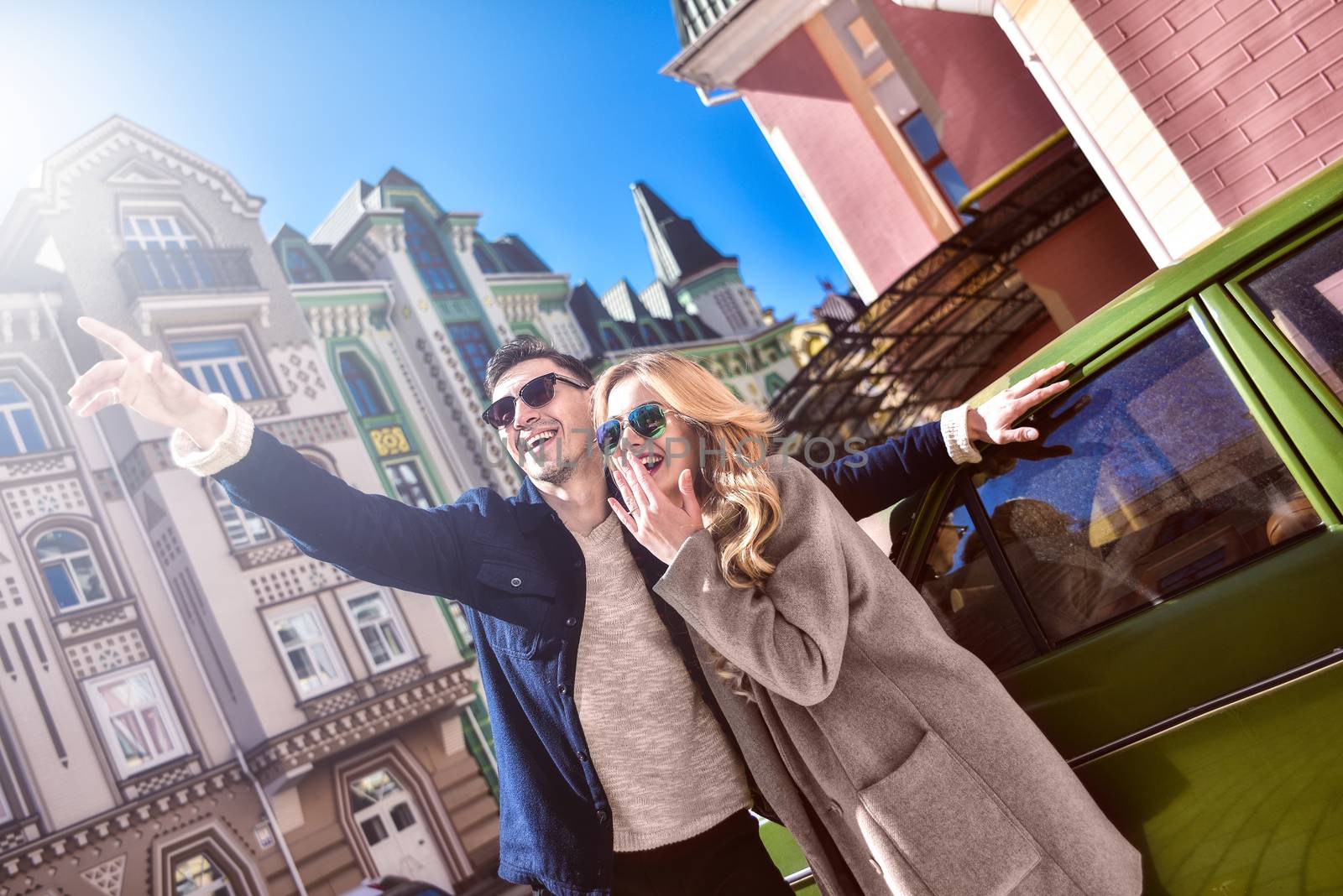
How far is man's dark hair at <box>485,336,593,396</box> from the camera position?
247cm

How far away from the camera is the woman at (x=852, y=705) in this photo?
161cm

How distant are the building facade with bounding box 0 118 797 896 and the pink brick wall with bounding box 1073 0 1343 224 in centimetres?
1006

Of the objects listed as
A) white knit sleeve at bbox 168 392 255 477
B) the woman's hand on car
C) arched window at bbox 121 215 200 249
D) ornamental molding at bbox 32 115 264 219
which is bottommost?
the woman's hand on car

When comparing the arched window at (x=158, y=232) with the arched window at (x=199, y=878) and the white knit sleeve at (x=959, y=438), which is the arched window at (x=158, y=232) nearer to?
the arched window at (x=199, y=878)

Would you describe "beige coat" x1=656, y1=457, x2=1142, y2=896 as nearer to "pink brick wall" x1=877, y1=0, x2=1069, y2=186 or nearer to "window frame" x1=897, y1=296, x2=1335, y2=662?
"window frame" x1=897, y1=296, x2=1335, y2=662

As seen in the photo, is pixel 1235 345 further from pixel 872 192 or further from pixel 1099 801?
pixel 872 192

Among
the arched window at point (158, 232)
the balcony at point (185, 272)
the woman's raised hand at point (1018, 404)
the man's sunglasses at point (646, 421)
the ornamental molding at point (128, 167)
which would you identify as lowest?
the woman's raised hand at point (1018, 404)

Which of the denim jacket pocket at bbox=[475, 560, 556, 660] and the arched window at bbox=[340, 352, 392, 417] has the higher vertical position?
the arched window at bbox=[340, 352, 392, 417]

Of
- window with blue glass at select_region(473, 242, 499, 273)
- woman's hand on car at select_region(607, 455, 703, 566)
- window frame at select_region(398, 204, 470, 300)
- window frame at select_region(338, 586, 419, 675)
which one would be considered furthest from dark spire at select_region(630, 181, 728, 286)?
woman's hand on car at select_region(607, 455, 703, 566)

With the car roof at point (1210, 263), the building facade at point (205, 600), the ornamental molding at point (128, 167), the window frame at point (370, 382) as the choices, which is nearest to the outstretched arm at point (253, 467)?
the car roof at point (1210, 263)

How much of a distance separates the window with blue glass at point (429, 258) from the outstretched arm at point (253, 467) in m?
14.6

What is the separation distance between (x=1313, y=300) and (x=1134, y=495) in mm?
508

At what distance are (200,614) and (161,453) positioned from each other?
210 centimetres

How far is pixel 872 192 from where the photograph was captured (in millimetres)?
10789
